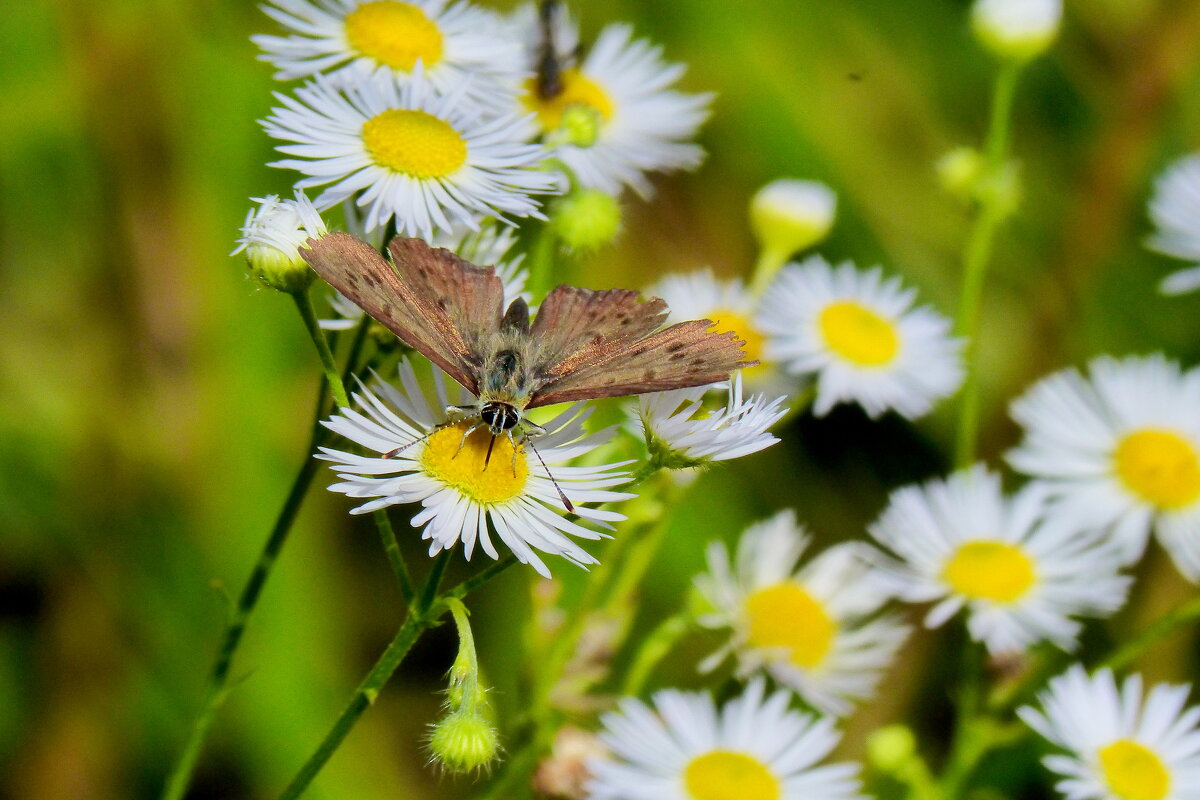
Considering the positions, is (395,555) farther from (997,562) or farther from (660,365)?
(997,562)

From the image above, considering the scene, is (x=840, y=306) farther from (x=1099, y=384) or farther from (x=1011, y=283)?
(x=1011, y=283)

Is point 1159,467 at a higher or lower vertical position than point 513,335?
higher

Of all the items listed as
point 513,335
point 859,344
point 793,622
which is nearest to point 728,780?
point 793,622

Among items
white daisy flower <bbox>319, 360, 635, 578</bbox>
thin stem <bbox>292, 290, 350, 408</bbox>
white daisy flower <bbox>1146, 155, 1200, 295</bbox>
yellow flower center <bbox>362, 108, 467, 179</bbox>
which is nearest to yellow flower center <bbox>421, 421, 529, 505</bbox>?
white daisy flower <bbox>319, 360, 635, 578</bbox>

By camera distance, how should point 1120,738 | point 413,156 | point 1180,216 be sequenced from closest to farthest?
point 413,156, point 1120,738, point 1180,216

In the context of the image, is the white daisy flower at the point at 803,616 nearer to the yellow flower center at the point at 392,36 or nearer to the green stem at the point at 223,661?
the green stem at the point at 223,661

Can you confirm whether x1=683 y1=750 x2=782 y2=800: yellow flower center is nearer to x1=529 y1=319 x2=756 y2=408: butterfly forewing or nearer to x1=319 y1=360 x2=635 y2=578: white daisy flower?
x1=319 y1=360 x2=635 y2=578: white daisy flower

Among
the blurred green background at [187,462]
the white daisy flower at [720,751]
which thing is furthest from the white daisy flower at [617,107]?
the blurred green background at [187,462]

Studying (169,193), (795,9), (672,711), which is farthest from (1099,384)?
(169,193)
